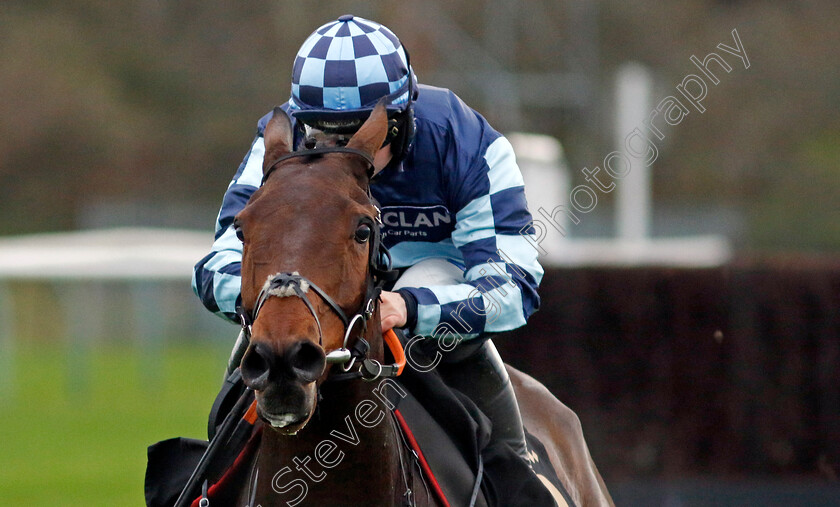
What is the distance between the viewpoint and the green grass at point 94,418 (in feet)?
35.5

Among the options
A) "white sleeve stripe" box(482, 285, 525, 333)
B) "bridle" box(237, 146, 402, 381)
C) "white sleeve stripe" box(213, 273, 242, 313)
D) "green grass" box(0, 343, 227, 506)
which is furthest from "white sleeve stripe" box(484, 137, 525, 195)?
"green grass" box(0, 343, 227, 506)

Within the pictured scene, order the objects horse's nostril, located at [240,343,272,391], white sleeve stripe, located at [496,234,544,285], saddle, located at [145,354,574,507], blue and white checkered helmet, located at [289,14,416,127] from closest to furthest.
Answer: horse's nostril, located at [240,343,272,391]
blue and white checkered helmet, located at [289,14,416,127]
saddle, located at [145,354,574,507]
white sleeve stripe, located at [496,234,544,285]

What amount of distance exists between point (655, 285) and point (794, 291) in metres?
1.15

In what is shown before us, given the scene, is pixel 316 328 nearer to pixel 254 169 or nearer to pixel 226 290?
pixel 226 290

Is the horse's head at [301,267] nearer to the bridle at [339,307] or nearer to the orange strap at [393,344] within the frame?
the bridle at [339,307]

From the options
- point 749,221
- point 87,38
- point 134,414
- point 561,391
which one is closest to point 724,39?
point 749,221

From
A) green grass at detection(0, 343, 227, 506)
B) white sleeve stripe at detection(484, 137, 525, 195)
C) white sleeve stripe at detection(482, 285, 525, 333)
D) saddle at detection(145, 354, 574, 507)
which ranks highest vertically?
white sleeve stripe at detection(484, 137, 525, 195)

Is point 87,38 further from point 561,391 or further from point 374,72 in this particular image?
point 374,72

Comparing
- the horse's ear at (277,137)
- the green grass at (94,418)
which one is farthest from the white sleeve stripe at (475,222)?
the green grass at (94,418)

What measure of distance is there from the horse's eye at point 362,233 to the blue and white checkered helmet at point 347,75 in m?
0.56

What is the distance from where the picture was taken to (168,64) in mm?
37875

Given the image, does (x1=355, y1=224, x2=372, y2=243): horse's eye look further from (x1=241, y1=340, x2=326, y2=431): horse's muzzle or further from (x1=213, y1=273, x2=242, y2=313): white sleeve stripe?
(x1=213, y1=273, x2=242, y2=313): white sleeve stripe

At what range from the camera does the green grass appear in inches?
426

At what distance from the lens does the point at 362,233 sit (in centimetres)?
315
